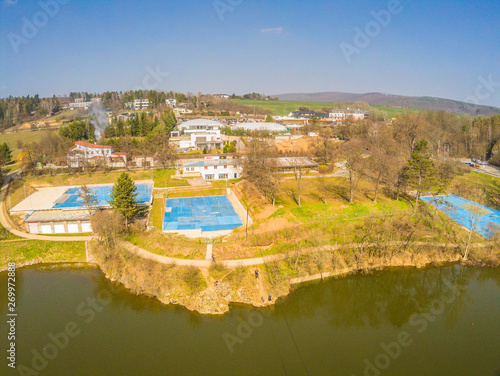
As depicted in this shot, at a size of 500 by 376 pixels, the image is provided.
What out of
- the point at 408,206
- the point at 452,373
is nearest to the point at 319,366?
the point at 452,373

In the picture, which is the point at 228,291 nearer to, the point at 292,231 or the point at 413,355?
the point at 292,231

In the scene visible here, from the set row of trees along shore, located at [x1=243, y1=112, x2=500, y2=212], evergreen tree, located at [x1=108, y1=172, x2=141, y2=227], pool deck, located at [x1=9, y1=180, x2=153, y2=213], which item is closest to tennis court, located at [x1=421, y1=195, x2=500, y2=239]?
row of trees along shore, located at [x1=243, y1=112, x2=500, y2=212]

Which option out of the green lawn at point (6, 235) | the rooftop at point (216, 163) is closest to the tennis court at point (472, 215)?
the rooftop at point (216, 163)

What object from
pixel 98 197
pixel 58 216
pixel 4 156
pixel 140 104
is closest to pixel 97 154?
pixel 4 156

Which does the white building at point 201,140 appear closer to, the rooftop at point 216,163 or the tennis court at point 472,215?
the rooftop at point 216,163

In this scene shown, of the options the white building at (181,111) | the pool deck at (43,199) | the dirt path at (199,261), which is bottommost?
the dirt path at (199,261)

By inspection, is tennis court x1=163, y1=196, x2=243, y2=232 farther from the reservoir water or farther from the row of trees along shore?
the reservoir water
